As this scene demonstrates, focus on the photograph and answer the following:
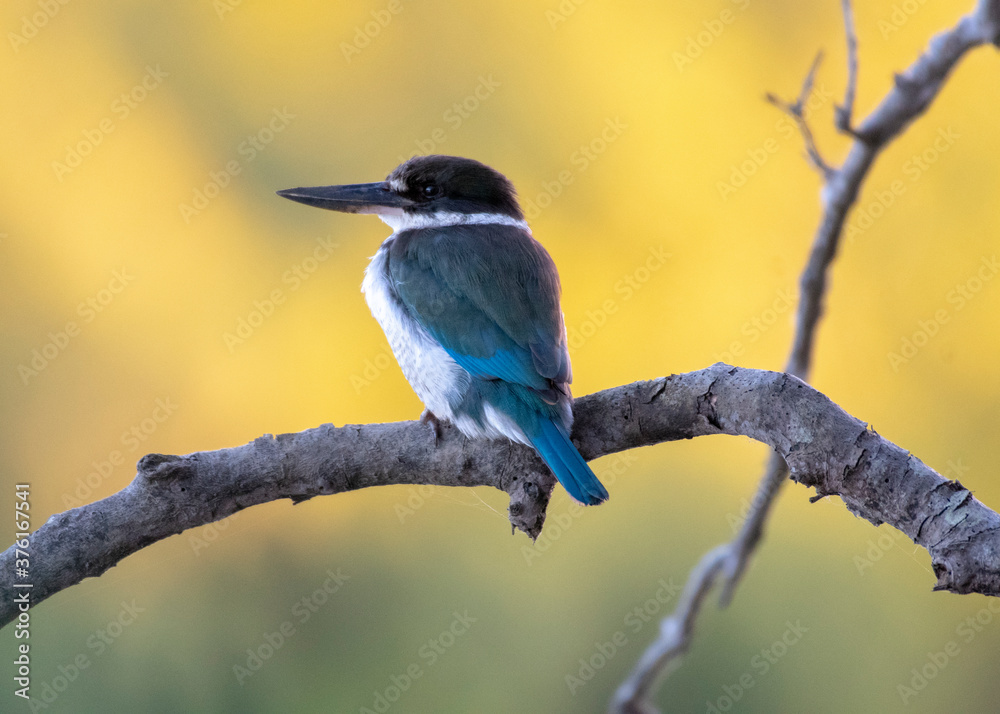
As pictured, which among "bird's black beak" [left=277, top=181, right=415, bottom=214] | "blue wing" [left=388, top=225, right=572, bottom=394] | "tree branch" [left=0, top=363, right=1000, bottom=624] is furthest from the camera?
"bird's black beak" [left=277, top=181, right=415, bottom=214]

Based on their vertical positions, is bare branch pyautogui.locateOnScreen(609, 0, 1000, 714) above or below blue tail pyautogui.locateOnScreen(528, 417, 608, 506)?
above

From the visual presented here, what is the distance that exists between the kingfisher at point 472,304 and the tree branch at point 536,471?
0.25 ft

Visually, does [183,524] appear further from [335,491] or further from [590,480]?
[590,480]

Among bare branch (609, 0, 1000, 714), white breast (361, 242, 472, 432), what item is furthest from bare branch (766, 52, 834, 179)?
white breast (361, 242, 472, 432)

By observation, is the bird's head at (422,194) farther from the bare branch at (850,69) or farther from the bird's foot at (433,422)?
the bare branch at (850,69)

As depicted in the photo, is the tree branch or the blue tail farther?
the blue tail

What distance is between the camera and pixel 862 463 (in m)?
1.42

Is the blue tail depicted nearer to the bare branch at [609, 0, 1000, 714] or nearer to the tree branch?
the tree branch

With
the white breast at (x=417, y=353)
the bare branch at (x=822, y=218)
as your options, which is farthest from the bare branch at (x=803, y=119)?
the white breast at (x=417, y=353)

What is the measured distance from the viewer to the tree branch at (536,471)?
1.34 m

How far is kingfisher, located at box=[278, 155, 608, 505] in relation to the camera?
185 cm

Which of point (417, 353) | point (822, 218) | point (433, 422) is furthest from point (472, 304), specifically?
point (822, 218)

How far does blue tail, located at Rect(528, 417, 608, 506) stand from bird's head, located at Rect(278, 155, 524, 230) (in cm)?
77

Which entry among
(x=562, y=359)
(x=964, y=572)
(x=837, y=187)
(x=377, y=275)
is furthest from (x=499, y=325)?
(x=964, y=572)
